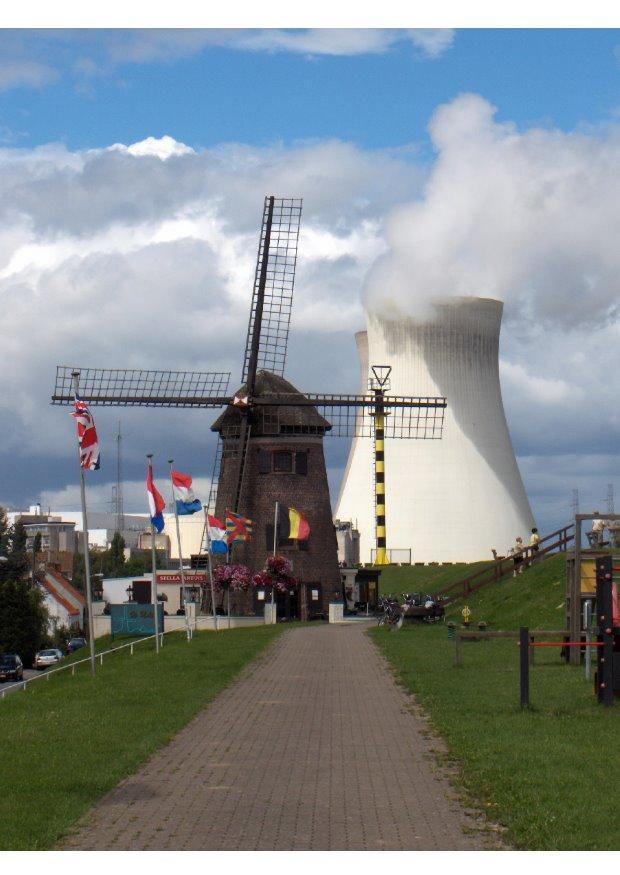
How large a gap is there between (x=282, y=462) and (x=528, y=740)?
40.5 meters

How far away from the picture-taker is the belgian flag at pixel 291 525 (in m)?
51.0

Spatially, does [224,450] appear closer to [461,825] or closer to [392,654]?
[392,654]

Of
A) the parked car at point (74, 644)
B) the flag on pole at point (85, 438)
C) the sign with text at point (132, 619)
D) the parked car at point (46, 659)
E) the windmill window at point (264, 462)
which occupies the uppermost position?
the windmill window at point (264, 462)

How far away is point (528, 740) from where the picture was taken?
14.5 metres

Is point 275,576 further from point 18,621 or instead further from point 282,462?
point 18,621

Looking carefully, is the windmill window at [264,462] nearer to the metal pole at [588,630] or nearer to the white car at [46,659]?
the white car at [46,659]

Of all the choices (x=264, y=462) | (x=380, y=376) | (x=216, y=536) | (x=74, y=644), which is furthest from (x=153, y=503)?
(x=74, y=644)

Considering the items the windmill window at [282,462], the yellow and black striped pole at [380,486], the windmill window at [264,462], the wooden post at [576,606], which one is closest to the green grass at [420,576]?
the yellow and black striped pole at [380,486]

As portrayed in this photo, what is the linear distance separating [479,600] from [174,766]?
3277cm

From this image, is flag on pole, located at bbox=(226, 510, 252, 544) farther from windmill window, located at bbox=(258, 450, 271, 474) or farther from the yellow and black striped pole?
the yellow and black striped pole

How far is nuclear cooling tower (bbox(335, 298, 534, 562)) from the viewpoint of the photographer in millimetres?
59312

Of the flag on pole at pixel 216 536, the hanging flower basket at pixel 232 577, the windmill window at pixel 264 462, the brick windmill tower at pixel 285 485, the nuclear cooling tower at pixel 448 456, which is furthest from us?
the nuclear cooling tower at pixel 448 456

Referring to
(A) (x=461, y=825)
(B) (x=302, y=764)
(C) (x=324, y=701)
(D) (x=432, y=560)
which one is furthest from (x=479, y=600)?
(A) (x=461, y=825)

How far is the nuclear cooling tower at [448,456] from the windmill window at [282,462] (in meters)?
8.48
